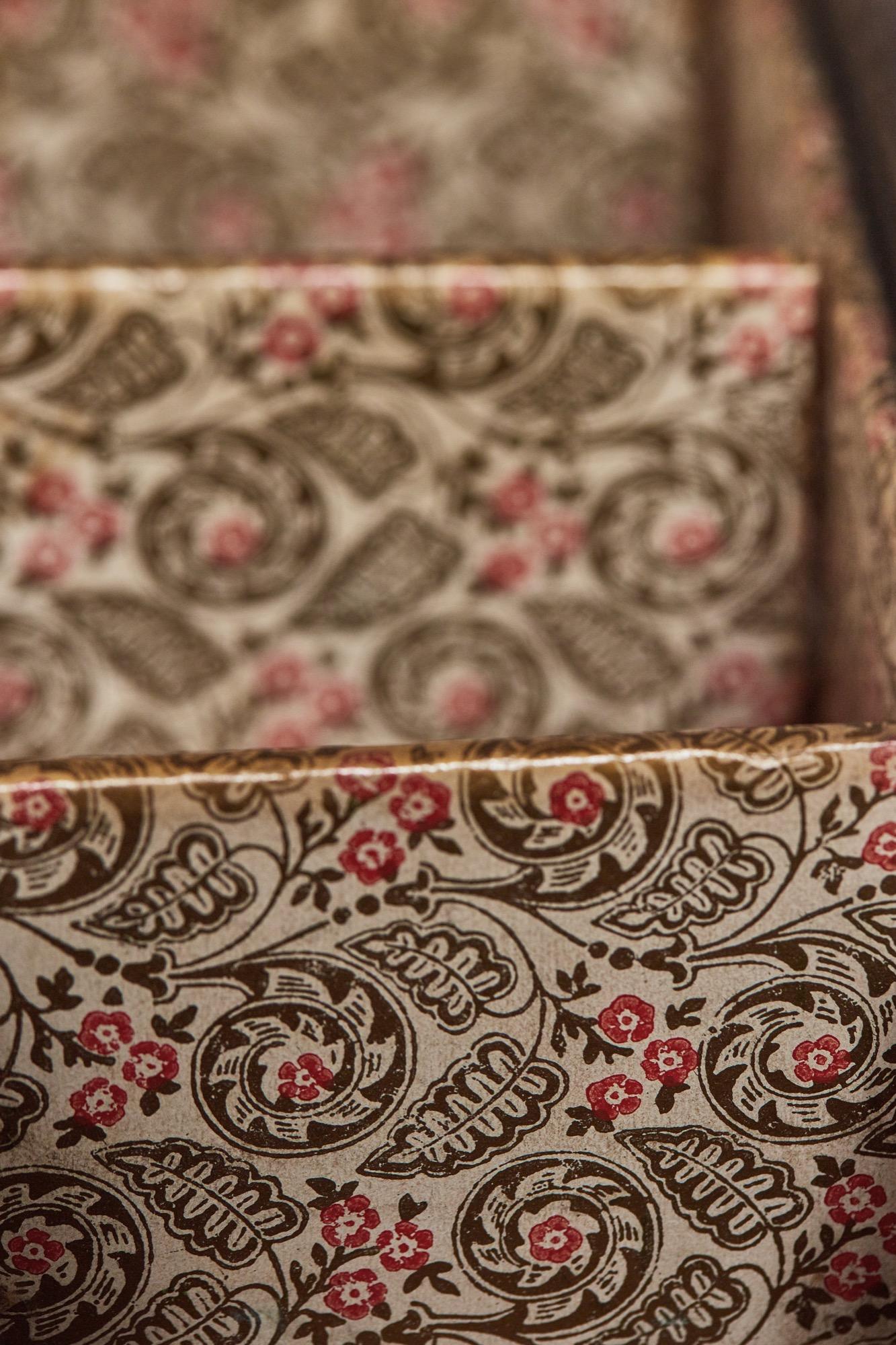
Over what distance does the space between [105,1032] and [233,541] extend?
40 centimetres

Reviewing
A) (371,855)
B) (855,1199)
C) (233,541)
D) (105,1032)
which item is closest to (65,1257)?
(105,1032)

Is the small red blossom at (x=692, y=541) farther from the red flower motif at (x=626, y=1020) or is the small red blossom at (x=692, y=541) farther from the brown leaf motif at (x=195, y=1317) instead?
the brown leaf motif at (x=195, y=1317)

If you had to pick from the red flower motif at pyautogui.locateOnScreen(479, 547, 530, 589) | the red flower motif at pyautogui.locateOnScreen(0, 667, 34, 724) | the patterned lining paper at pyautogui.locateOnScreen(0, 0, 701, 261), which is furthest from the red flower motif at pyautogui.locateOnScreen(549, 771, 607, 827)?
the patterned lining paper at pyautogui.locateOnScreen(0, 0, 701, 261)

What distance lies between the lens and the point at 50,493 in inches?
32.4

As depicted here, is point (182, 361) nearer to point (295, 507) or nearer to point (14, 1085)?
point (295, 507)

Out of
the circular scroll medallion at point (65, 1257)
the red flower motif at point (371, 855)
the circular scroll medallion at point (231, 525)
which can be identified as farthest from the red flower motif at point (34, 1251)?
Result: the circular scroll medallion at point (231, 525)

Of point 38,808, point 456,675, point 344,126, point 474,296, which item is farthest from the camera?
point 344,126

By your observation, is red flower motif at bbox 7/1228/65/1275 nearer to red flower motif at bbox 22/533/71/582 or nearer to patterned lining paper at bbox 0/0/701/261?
red flower motif at bbox 22/533/71/582

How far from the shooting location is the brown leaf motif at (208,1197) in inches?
20.6

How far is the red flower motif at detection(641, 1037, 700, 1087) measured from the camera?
1.72 feet

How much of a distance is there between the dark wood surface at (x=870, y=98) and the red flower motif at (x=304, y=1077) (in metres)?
0.51

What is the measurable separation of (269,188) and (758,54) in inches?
17.2

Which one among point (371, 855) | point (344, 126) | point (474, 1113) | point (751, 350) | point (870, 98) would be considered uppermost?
point (344, 126)

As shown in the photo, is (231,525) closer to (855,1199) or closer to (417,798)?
(417,798)
